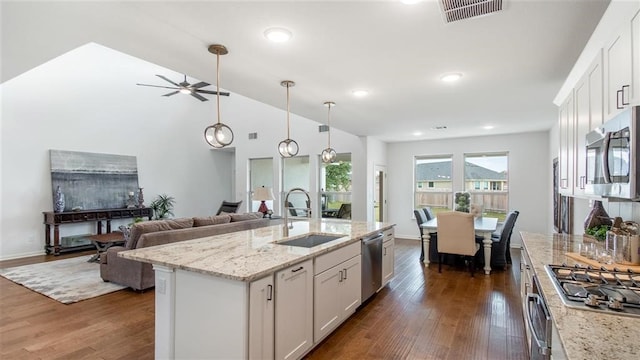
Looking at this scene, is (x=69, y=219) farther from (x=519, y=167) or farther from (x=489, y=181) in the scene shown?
(x=519, y=167)

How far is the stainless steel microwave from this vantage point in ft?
4.14

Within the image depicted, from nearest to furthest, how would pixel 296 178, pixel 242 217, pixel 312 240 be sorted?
pixel 312 240 < pixel 242 217 < pixel 296 178

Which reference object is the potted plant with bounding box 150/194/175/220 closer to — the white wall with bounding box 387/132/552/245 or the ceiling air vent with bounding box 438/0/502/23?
the white wall with bounding box 387/132/552/245

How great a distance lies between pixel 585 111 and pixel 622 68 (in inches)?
30.9

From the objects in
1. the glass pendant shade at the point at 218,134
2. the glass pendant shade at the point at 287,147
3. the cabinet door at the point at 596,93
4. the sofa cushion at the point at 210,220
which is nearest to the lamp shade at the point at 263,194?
the sofa cushion at the point at 210,220

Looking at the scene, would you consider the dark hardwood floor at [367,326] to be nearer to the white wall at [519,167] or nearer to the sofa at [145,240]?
the sofa at [145,240]

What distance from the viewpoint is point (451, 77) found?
316cm

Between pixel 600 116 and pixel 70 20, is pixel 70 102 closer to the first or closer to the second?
pixel 70 20

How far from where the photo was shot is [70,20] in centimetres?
209

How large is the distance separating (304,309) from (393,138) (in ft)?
19.1

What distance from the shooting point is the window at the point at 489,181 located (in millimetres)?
7117

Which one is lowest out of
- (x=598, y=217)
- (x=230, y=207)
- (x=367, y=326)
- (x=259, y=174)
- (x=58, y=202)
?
(x=367, y=326)

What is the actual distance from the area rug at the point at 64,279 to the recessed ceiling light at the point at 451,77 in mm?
4737

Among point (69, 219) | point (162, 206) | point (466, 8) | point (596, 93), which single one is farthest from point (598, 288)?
point (162, 206)
